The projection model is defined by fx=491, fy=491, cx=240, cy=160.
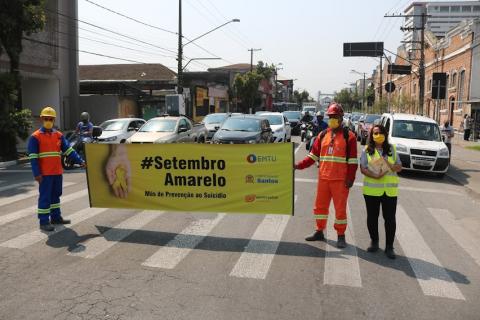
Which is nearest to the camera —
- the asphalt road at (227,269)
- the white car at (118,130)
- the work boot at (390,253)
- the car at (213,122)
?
the asphalt road at (227,269)

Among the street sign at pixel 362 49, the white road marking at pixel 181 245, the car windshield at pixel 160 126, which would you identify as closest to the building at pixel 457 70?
the street sign at pixel 362 49

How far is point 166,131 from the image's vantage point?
1758 cm

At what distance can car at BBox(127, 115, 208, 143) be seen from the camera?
16.7 m

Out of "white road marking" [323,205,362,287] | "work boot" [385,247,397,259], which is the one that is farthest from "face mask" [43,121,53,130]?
"work boot" [385,247,397,259]

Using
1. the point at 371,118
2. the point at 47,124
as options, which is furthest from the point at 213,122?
the point at 47,124

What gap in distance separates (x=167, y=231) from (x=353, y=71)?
8831 cm

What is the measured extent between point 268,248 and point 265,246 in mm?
112

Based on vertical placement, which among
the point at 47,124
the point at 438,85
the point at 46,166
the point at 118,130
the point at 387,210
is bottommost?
the point at 387,210

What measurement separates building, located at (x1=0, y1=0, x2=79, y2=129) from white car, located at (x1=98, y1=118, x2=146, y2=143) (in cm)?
837

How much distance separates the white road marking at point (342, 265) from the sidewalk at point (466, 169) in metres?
7.06

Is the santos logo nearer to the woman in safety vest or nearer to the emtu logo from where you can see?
the emtu logo

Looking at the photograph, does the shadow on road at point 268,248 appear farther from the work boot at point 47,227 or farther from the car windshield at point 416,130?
the car windshield at point 416,130

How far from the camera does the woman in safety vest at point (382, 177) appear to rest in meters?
6.39

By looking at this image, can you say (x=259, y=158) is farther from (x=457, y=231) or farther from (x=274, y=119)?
(x=274, y=119)
